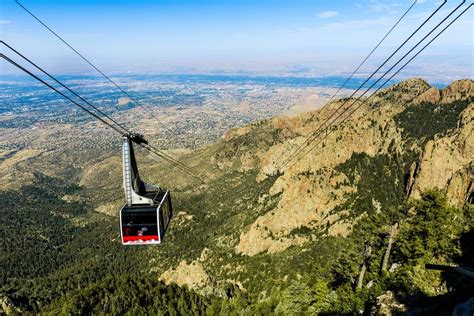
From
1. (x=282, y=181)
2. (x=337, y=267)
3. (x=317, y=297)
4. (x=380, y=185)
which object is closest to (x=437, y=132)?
(x=380, y=185)

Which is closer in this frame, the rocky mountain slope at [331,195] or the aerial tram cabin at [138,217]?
the aerial tram cabin at [138,217]

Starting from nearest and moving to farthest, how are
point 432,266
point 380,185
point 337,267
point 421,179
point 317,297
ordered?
point 432,266
point 317,297
point 337,267
point 421,179
point 380,185

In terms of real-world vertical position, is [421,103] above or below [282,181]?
above

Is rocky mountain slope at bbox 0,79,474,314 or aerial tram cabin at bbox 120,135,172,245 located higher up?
aerial tram cabin at bbox 120,135,172,245

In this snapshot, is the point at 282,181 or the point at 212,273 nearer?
the point at 212,273

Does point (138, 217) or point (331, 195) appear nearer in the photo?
point (138, 217)

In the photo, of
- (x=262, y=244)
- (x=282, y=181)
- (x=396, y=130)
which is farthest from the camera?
(x=282, y=181)

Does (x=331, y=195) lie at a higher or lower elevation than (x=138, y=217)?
lower

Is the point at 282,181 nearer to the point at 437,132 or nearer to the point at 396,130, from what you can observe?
the point at 396,130

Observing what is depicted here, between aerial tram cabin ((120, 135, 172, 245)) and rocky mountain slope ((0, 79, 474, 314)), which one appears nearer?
aerial tram cabin ((120, 135, 172, 245))

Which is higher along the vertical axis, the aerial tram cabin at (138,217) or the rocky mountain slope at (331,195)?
the aerial tram cabin at (138,217)

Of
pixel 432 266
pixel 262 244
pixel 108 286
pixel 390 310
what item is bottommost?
pixel 108 286
